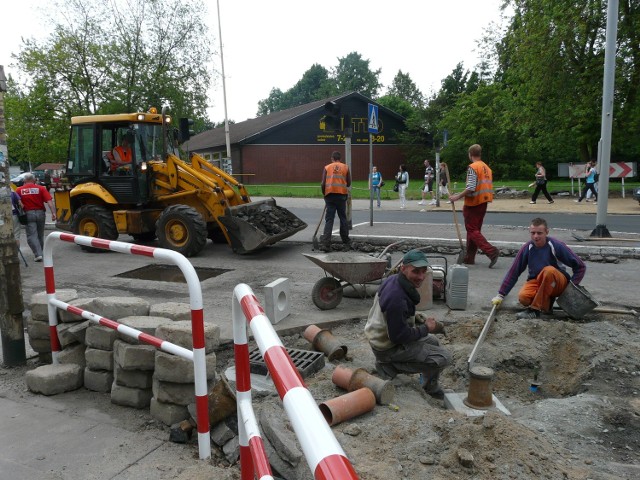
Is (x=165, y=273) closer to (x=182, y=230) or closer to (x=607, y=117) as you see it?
(x=182, y=230)

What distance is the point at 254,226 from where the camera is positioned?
976cm

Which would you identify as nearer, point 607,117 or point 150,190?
point 607,117

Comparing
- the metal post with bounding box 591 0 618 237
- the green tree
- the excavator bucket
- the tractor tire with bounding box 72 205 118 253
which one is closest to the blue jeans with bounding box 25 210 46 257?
the tractor tire with bounding box 72 205 118 253

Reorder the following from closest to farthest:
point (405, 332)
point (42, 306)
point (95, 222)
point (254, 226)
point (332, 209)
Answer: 1. point (405, 332)
2. point (42, 306)
3. point (254, 226)
4. point (332, 209)
5. point (95, 222)

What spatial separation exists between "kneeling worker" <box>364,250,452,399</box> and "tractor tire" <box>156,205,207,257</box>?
21.2 feet

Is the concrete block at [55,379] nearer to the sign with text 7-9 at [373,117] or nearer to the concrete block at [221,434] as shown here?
the concrete block at [221,434]

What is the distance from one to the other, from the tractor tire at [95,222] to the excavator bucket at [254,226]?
2.77 m

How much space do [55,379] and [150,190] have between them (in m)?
7.27

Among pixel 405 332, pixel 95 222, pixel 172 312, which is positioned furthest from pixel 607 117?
pixel 95 222

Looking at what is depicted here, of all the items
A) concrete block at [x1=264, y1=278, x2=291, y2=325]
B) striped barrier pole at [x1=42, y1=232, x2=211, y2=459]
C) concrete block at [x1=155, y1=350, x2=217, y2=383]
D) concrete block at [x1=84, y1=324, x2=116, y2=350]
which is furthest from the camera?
concrete block at [x1=264, y1=278, x2=291, y2=325]

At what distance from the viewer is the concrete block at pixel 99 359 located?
4.24m

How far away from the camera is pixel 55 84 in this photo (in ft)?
82.8

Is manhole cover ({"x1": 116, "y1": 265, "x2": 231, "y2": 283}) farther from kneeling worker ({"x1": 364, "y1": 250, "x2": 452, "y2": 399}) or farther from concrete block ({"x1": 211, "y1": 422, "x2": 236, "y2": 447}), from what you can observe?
concrete block ({"x1": 211, "y1": 422, "x2": 236, "y2": 447})

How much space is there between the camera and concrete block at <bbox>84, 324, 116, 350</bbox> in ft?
13.8
